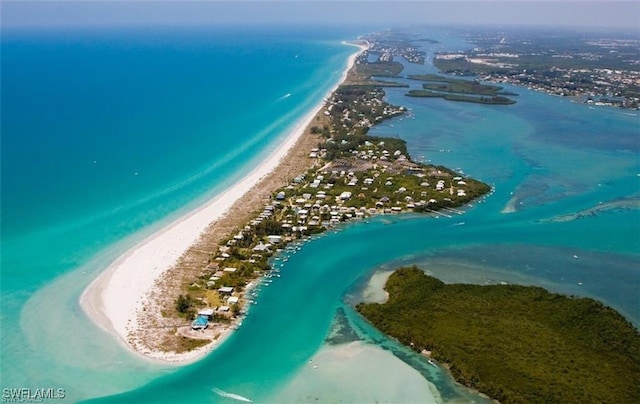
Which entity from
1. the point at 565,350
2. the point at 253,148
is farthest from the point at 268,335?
the point at 253,148

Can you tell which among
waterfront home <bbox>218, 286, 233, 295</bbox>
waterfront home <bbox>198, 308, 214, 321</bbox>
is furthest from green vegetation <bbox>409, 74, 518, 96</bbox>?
waterfront home <bbox>198, 308, 214, 321</bbox>

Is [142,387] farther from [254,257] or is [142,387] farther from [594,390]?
[594,390]

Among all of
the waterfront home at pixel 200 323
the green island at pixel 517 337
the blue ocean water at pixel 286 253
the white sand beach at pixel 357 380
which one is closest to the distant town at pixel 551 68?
the blue ocean water at pixel 286 253

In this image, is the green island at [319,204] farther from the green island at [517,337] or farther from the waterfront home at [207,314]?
the green island at [517,337]

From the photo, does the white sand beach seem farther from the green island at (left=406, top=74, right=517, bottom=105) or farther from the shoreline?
the green island at (left=406, top=74, right=517, bottom=105)

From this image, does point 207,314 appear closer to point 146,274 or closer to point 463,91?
point 146,274

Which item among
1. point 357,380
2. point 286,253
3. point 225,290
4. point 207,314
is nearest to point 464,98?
point 286,253

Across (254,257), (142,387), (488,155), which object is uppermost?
(488,155)
